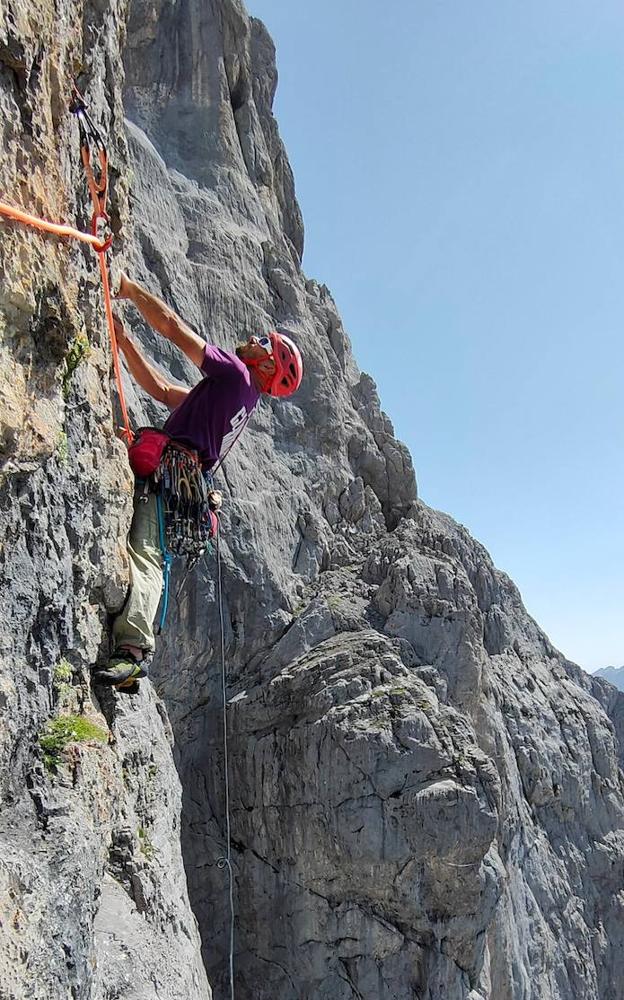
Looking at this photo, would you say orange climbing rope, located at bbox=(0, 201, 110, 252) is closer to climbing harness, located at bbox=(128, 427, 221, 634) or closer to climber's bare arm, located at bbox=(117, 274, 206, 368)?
climber's bare arm, located at bbox=(117, 274, 206, 368)

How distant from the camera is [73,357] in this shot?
13.3 feet

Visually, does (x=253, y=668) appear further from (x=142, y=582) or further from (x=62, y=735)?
(x=62, y=735)

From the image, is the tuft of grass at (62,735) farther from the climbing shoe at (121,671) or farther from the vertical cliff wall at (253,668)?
the climbing shoe at (121,671)

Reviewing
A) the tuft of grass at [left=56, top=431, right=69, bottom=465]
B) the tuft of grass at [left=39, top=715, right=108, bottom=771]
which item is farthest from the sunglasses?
the tuft of grass at [left=39, top=715, right=108, bottom=771]

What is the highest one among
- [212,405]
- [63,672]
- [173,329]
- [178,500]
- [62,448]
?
[173,329]

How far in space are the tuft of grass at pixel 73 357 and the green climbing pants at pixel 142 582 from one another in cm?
132

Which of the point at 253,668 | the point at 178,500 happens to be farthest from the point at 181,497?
the point at 253,668

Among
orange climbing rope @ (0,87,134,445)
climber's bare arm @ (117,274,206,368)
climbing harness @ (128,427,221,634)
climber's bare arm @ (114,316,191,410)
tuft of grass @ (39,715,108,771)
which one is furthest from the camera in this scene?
climber's bare arm @ (114,316,191,410)

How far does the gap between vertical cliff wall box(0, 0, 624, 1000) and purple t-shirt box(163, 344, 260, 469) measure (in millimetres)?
826

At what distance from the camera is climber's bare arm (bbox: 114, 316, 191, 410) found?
19.0 feet

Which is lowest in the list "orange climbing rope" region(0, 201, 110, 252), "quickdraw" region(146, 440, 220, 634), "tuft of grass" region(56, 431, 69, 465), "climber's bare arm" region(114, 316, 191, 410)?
"tuft of grass" region(56, 431, 69, 465)

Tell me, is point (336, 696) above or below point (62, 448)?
below

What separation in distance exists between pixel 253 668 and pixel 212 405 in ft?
31.2

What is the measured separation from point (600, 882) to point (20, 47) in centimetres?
2252
